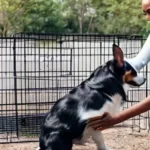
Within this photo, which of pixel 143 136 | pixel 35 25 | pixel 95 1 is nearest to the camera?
pixel 143 136

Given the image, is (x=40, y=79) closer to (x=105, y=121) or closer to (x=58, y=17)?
(x=105, y=121)

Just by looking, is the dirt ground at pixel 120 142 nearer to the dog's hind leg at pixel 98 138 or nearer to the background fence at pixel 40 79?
the background fence at pixel 40 79

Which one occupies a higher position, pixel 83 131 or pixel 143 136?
pixel 83 131

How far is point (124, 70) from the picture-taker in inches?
151

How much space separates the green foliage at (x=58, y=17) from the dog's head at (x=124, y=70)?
2425 cm

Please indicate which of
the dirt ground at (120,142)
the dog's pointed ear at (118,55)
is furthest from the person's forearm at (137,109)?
the dirt ground at (120,142)

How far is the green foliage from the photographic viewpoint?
2962 centimetres

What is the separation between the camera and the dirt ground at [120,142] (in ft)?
21.1

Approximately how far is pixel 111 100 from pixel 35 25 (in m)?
37.3

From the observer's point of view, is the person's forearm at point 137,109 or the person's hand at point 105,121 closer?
the person's forearm at point 137,109

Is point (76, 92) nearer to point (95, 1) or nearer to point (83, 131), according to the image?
point (83, 131)

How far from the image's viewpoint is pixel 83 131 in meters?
3.86

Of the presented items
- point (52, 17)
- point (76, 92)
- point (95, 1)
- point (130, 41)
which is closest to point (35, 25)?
point (52, 17)

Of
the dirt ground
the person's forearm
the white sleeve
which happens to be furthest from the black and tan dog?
the dirt ground
